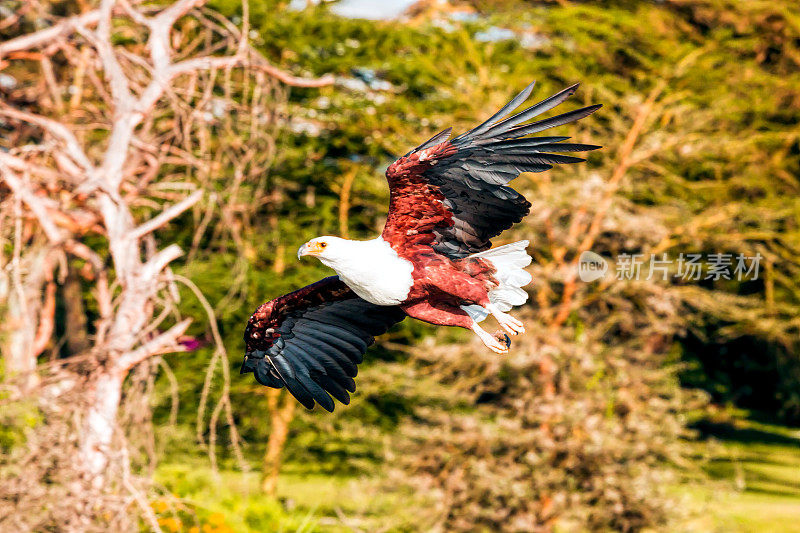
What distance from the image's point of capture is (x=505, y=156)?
2.27 meters

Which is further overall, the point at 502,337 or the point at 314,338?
the point at 314,338

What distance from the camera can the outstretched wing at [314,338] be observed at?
2.74 meters

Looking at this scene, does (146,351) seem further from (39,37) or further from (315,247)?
(315,247)

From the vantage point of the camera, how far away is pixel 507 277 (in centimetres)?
257

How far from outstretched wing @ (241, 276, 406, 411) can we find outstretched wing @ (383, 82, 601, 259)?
0.40 meters

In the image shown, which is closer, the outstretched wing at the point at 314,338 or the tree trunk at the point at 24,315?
the outstretched wing at the point at 314,338

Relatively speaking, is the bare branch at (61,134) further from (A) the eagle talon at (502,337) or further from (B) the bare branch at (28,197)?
(A) the eagle talon at (502,337)

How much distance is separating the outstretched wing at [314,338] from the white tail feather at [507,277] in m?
0.30

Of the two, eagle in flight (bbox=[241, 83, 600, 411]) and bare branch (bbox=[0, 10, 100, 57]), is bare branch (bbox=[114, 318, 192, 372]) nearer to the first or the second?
eagle in flight (bbox=[241, 83, 600, 411])

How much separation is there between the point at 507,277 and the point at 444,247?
0.79 ft

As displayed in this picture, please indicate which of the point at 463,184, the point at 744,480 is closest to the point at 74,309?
the point at 463,184

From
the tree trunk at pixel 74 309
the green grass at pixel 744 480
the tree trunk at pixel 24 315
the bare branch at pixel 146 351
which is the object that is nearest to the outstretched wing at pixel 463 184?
the bare branch at pixel 146 351

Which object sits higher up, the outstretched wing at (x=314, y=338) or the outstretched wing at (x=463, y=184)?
the outstretched wing at (x=463, y=184)

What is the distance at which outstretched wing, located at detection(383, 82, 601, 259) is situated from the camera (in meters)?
2.25
